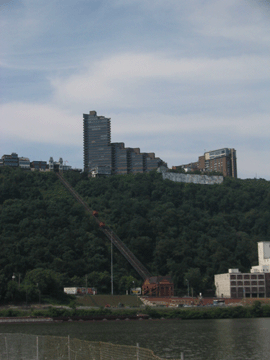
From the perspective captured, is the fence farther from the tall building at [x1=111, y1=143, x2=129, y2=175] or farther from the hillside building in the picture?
the tall building at [x1=111, y1=143, x2=129, y2=175]

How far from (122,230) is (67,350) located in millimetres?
109372

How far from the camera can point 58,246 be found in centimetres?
11612

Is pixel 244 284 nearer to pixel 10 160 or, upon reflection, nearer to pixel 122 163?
pixel 122 163

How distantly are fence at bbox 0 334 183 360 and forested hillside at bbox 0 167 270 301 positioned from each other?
6326 centimetres

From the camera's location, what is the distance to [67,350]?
20906 mm

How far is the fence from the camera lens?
60.1ft

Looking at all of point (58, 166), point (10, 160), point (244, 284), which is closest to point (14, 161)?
point (10, 160)

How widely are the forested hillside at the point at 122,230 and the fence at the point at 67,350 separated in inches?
2491

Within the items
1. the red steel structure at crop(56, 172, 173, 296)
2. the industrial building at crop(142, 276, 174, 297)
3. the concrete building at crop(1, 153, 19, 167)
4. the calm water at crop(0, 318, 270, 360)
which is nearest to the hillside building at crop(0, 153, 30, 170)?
the concrete building at crop(1, 153, 19, 167)

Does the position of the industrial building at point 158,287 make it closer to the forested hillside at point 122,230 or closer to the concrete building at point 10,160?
the forested hillside at point 122,230

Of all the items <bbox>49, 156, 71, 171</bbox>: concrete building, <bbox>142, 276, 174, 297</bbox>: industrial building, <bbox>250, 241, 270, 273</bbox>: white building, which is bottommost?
<bbox>142, 276, 174, 297</bbox>: industrial building

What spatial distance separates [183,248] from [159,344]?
260 feet

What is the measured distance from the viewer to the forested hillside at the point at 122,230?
105 metres

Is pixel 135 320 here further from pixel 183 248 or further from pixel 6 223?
pixel 6 223
